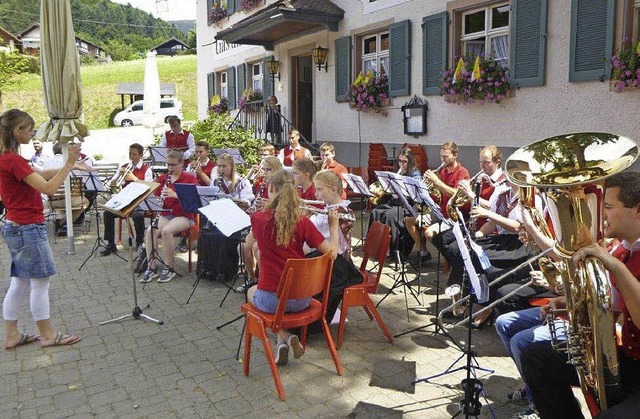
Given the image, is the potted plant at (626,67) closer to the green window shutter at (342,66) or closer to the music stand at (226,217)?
the music stand at (226,217)

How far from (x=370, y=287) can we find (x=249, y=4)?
12.4 meters

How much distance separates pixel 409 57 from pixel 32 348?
7584mm

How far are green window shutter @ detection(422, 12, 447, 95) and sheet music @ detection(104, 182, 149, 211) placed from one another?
554cm

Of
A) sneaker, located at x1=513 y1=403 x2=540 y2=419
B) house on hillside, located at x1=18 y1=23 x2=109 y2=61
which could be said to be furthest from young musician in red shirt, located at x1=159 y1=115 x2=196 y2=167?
house on hillside, located at x1=18 y1=23 x2=109 y2=61

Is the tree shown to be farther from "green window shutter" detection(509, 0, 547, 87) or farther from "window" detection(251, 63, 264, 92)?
"green window shutter" detection(509, 0, 547, 87)

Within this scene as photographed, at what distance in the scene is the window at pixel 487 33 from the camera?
26.8 feet

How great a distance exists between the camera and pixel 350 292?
14.5ft

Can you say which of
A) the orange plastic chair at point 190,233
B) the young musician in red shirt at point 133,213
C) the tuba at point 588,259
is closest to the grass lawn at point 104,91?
the young musician in red shirt at point 133,213

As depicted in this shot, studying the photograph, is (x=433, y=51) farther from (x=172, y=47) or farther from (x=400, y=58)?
(x=172, y=47)

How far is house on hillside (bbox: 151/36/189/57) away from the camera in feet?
218

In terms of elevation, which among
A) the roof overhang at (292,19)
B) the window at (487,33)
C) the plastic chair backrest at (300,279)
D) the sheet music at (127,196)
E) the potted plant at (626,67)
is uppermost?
the roof overhang at (292,19)

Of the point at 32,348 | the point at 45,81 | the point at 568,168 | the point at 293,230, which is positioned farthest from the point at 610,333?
the point at 45,81

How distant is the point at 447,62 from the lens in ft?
29.0

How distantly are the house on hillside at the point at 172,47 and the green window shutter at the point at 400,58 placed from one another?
61.7 metres
